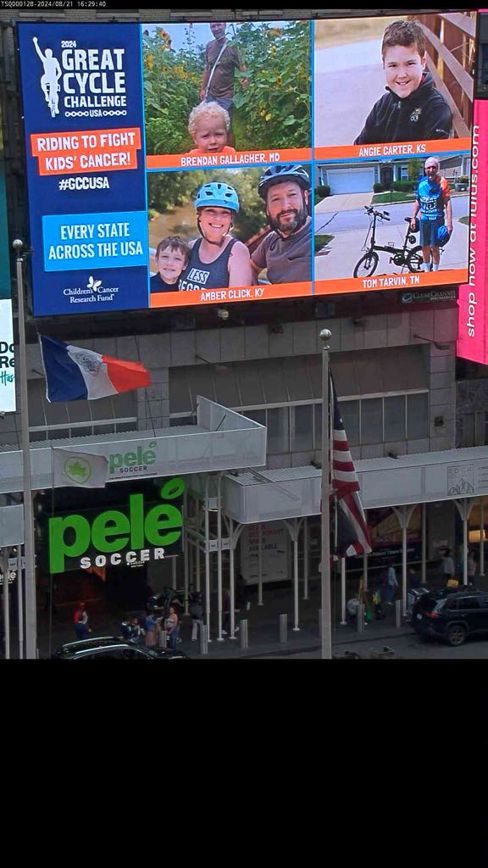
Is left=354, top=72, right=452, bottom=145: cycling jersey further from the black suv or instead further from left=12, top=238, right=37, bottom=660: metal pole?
left=12, top=238, right=37, bottom=660: metal pole

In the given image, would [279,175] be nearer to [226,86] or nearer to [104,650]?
[226,86]

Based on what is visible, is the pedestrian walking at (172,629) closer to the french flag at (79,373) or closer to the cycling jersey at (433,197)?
the french flag at (79,373)

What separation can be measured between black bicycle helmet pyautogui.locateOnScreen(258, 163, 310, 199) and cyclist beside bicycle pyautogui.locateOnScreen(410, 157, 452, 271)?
9.09 feet

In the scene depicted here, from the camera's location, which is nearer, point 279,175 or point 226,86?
point 226,86

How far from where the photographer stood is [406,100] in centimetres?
3500

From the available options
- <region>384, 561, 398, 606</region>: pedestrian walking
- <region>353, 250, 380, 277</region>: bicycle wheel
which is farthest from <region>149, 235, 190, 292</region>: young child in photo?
<region>384, 561, 398, 606</region>: pedestrian walking

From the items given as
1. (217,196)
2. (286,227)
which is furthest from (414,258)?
(217,196)

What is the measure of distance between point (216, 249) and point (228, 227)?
508mm

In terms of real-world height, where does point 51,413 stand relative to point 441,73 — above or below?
below

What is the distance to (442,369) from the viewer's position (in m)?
38.1

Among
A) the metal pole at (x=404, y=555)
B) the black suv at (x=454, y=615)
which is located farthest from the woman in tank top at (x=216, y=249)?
the black suv at (x=454, y=615)
